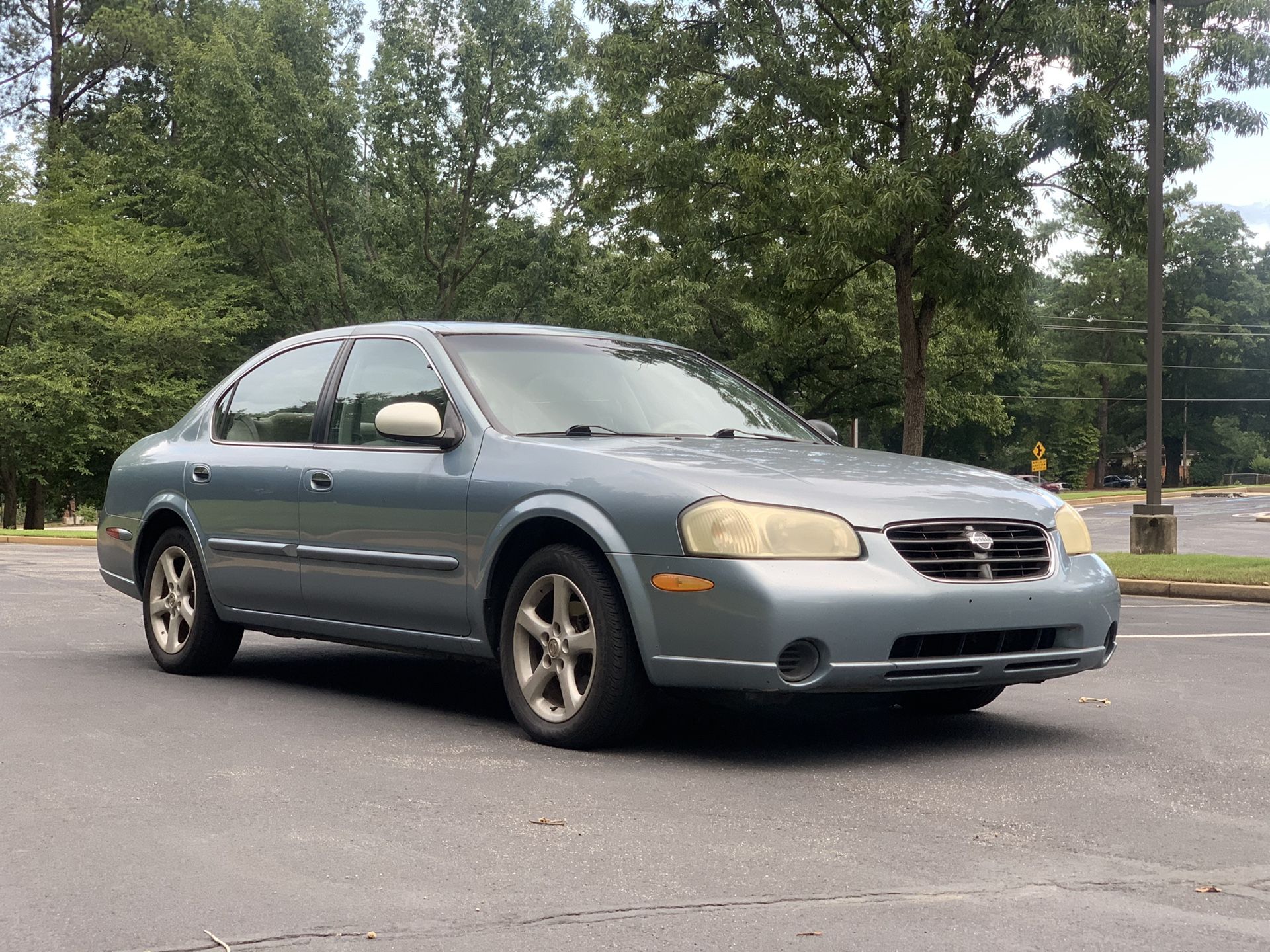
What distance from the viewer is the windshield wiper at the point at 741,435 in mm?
6664

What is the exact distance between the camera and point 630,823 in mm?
4504

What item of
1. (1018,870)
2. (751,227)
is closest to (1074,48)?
(751,227)

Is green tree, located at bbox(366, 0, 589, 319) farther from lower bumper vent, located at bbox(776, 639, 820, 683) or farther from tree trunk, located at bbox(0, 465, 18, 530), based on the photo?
lower bumper vent, located at bbox(776, 639, 820, 683)

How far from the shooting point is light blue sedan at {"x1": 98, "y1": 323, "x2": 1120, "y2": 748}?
532cm

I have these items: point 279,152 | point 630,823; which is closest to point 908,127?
point 630,823

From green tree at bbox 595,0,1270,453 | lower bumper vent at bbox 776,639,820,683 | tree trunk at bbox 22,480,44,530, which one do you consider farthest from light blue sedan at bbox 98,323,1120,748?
tree trunk at bbox 22,480,44,530

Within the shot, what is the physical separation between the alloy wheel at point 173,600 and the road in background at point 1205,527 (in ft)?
54.0

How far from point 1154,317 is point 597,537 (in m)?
14.6

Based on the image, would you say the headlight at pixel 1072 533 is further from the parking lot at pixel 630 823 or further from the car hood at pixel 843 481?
the parking lot at pixel 630 823

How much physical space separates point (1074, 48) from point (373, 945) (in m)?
18.1

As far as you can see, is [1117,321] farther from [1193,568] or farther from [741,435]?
[741,435]

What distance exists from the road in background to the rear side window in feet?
53.7

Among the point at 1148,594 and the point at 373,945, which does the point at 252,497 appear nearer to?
the point at 373,945

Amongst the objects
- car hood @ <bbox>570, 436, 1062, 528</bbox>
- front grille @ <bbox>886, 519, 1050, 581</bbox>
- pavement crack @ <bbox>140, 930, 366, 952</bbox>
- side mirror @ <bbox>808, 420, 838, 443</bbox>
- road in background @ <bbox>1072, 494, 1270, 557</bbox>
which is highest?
side mirror @ <bbox>808, 420, 838, 443</bbox>
